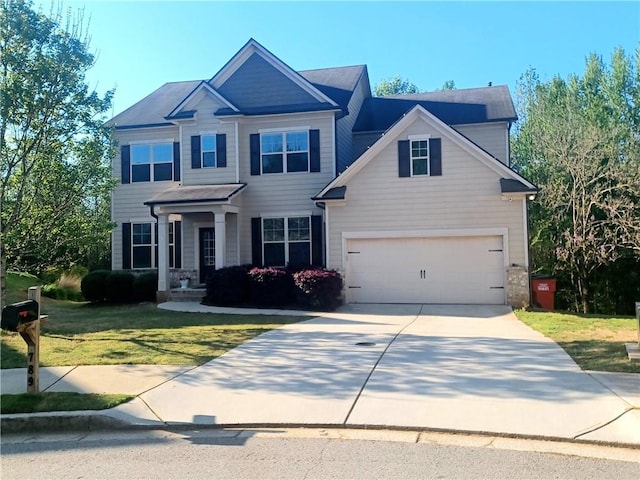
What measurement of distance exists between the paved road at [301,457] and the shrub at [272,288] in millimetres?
10871

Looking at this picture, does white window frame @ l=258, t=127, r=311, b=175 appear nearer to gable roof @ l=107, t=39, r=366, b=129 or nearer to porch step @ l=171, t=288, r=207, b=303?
gable roof @ l=107, t=39, r=366, b=129

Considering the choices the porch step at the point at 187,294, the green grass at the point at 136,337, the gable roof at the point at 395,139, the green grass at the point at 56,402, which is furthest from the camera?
the porch step at the point at 187,294

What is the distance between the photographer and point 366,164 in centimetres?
1725

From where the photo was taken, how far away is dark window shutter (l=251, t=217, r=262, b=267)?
768 inches

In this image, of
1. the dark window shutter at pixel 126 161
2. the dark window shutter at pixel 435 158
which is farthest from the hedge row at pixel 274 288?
the dark window shutter at pixel 126 161

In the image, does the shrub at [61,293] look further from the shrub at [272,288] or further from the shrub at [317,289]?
the shrub at [317,289]

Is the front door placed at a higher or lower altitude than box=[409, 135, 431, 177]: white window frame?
lower

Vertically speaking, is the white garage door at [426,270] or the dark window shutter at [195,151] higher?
the dark window shutter at [195,151]

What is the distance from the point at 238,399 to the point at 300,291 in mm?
9520

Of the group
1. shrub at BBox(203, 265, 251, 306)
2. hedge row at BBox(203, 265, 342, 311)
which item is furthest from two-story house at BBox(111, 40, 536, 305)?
hedge row at BBox(203, 265, 342, 311)

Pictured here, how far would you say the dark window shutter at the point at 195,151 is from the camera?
65.4ft

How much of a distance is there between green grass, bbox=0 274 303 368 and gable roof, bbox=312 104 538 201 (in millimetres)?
5090

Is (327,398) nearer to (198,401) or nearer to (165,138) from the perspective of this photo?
(198,401)

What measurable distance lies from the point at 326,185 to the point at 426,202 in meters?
3.49
